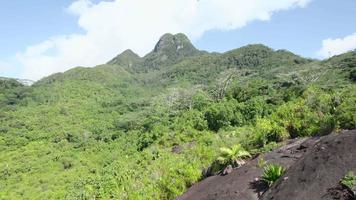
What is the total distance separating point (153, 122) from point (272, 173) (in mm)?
65766

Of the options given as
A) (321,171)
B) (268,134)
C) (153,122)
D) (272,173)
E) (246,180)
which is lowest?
(153,122)

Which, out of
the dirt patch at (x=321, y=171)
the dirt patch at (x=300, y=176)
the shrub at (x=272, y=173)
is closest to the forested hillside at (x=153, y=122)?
the dirt patch at (x=300, y=176)

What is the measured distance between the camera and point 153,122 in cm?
7706

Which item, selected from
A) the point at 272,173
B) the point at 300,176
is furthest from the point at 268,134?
the point at 300,176

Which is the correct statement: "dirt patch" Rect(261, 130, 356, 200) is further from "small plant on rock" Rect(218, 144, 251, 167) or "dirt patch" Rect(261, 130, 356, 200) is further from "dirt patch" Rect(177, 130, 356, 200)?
"small plant on rock" Rect(218, 144, 251, 167)

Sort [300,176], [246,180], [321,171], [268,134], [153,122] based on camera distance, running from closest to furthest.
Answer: [321,171] < [300,176] < [246,180] < [268,134] < [153,122]

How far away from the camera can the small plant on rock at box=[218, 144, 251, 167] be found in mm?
14164

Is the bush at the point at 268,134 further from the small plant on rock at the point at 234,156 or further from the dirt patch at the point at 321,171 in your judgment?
the dirt patch at the point at 321,171

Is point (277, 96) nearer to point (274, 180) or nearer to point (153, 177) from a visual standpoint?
point (153, 177)

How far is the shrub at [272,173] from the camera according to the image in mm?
11562

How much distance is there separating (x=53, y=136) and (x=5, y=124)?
2061 cm

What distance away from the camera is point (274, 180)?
A: 11594 mm

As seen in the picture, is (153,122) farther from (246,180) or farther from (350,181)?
(350,181)

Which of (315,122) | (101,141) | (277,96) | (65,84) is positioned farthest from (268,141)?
(65,84)
